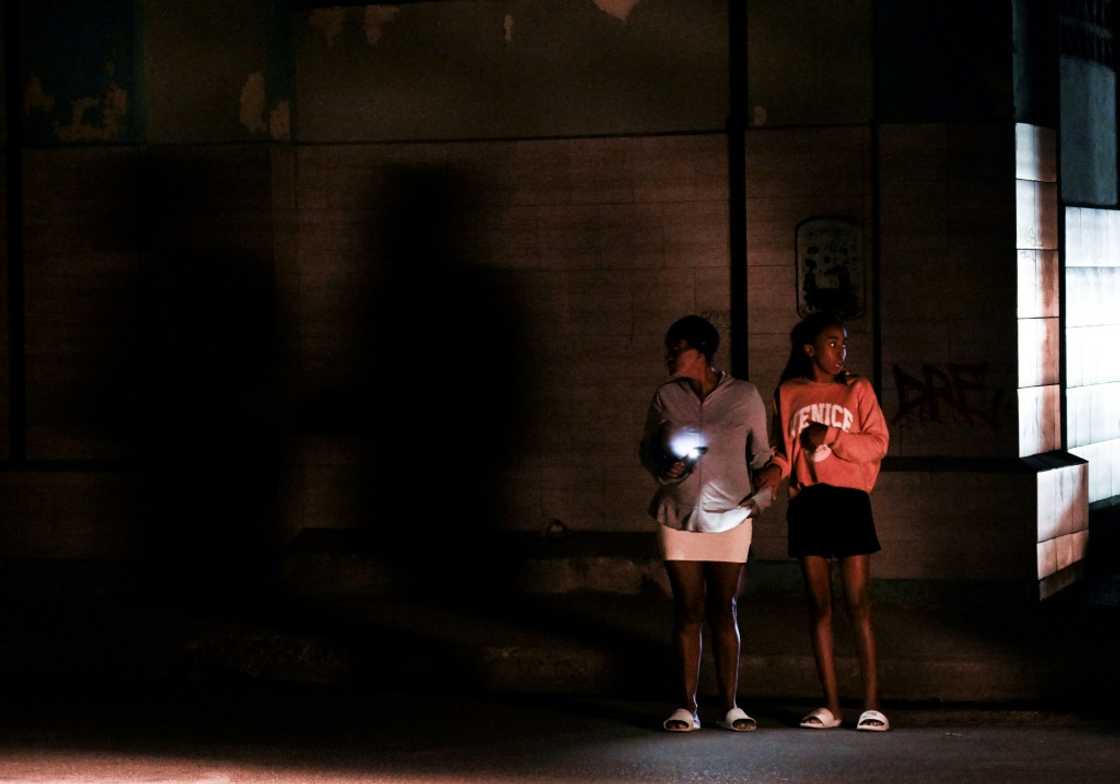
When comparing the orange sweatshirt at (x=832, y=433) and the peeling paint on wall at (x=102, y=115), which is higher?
the peeling paint on wall at (x=102, y=115)

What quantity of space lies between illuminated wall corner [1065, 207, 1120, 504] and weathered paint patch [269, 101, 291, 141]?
15.2 feet

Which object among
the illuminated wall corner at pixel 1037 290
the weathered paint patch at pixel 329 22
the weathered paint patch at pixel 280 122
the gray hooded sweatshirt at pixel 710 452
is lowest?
the gray hooded sweatshirt at pixel 710 452

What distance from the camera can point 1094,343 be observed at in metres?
11.8

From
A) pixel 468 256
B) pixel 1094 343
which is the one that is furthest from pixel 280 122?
pixel 1094 343

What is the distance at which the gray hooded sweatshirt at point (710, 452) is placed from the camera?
7711 millimetres

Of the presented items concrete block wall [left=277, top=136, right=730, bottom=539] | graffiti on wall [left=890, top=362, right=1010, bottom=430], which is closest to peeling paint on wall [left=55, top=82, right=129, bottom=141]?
concrete block wall [left=277, top=136, right=730, bottom=539]

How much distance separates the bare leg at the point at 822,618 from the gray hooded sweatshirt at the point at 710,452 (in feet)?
1.07

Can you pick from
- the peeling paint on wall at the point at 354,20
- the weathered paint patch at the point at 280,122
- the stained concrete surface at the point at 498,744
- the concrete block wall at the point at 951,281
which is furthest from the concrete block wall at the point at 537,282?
the stained concrete surface at the point at 498,744

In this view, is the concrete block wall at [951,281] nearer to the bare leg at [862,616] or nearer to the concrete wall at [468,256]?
the concrete wall at [468,256]

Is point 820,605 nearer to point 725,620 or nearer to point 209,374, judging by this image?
point 725,620

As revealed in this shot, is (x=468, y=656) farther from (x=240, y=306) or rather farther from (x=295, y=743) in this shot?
(x=240, y=306)

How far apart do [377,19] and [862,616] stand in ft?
16.9

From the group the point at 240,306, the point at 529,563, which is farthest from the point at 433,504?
the point at 240,306

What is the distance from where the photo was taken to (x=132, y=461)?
458 inches
